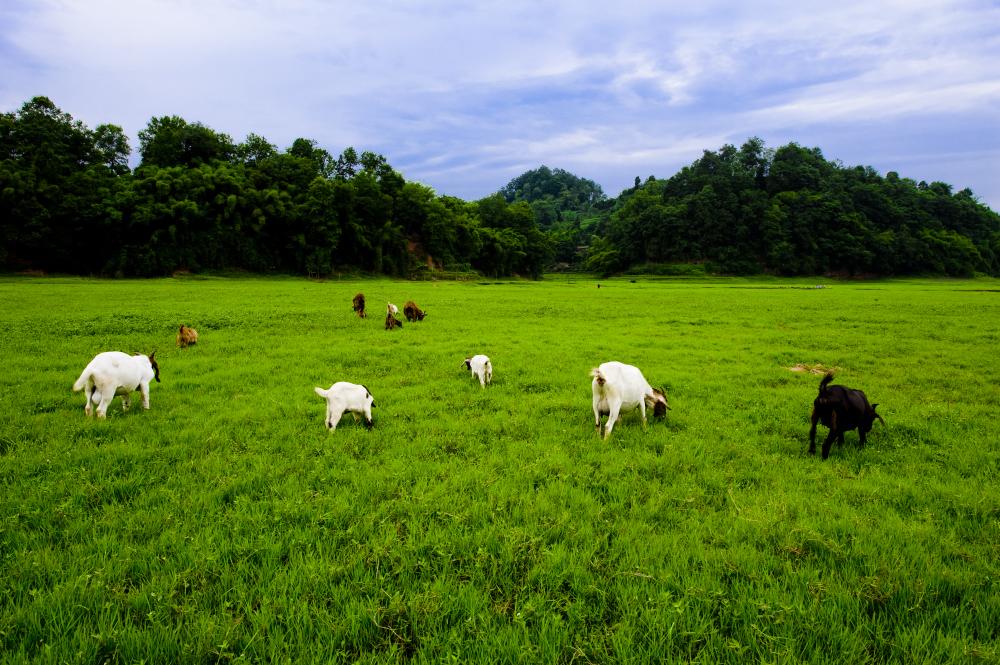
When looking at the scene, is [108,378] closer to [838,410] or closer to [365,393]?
[365,393]

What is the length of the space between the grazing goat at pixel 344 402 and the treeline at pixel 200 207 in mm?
54964

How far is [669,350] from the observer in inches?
557

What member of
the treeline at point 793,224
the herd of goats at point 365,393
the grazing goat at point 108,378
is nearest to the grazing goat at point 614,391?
the herd of goats at point 365,393

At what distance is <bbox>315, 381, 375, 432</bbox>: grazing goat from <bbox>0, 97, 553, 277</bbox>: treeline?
5496 centimetres

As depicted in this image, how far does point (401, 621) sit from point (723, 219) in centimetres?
10375

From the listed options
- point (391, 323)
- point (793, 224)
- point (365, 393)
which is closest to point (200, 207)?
point (391, 323)

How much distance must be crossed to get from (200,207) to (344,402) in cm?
5807

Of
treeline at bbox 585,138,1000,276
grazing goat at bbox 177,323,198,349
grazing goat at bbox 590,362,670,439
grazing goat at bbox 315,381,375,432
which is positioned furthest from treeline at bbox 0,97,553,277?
grazing goat at bbox 590,362,670,439

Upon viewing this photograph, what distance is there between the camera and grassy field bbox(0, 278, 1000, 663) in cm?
303

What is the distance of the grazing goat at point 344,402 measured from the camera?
6840 mm

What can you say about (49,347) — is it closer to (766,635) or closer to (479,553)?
(479,553)

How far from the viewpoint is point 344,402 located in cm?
696

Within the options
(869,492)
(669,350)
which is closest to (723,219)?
(669,350)

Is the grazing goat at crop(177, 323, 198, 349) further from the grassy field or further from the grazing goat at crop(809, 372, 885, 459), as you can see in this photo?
the grazing goat at crop(809, 372, 885, 459)
